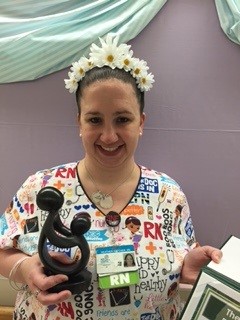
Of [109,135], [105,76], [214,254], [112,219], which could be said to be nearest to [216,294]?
[214,254]

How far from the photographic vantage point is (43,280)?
853 millimetres

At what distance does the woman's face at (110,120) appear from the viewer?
985mm

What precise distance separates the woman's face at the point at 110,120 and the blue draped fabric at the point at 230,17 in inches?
16.6

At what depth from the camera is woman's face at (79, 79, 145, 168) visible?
985 millimetres

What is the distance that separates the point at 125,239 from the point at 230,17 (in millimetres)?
775

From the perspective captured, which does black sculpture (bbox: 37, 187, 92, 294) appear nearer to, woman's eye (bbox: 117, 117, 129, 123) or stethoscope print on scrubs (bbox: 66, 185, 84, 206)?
stethoscope print on scrubs (bbox: 66, 185, 84, 206)

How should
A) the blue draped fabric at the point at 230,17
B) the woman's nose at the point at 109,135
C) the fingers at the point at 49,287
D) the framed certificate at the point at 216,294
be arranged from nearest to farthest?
the framed certificate at the point at 216,294, the fingers at the point at 49,287, the woman's nose at the point at 109,135, the blue draped fabric at the point at 230,17

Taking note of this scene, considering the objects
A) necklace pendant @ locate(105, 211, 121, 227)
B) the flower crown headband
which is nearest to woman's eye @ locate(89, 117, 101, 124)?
the flower crown headband

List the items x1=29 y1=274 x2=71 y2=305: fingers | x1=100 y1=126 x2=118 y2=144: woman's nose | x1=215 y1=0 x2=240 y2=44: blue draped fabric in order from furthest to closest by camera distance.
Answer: x1=215 y1=0 x2=240 y2=44: blue draped fabric < x1=100 y1=126 x2=118 y2=144: woman's nose < x1=29 y1=274 x2=71 y2=305: fingers

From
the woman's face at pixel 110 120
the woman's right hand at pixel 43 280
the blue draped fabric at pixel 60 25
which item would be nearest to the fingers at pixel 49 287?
the woman's right hand at pixel 43 280

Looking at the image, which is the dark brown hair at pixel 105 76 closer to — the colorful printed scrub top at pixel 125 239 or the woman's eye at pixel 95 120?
the woman's eye at pixel 95 120

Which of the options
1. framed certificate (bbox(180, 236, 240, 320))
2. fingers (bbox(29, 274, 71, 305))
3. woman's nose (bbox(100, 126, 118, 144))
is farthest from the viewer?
woman's nose (bbox(100, 126, 118, 144))

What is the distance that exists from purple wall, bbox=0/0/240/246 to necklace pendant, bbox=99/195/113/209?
0.33 m

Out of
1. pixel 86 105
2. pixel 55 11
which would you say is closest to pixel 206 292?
pixel 86 105
